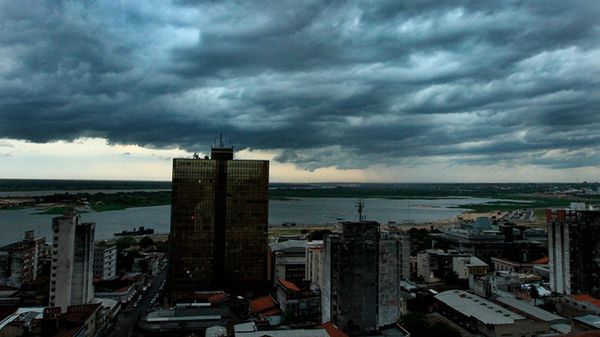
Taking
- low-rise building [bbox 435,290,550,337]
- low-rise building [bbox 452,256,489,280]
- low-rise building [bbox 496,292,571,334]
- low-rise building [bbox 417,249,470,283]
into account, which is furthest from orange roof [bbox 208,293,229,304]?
low-rise building [bbox 452,256,489,280]

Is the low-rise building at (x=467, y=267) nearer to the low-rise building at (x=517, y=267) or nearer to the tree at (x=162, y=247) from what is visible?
the low-rise building at (x=517, y=267)

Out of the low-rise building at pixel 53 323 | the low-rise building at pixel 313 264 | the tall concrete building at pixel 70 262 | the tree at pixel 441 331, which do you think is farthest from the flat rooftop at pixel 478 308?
the tall concrete building at pixel 70 262

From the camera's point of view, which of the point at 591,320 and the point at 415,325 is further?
the point at 415,325

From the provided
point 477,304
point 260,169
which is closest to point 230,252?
point 260,169

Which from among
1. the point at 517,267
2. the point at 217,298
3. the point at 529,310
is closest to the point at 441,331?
the point at 529,310

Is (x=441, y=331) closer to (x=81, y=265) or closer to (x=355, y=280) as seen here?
(x=355, y=280)

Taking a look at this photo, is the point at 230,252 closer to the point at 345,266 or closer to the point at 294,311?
the point at 294,311
